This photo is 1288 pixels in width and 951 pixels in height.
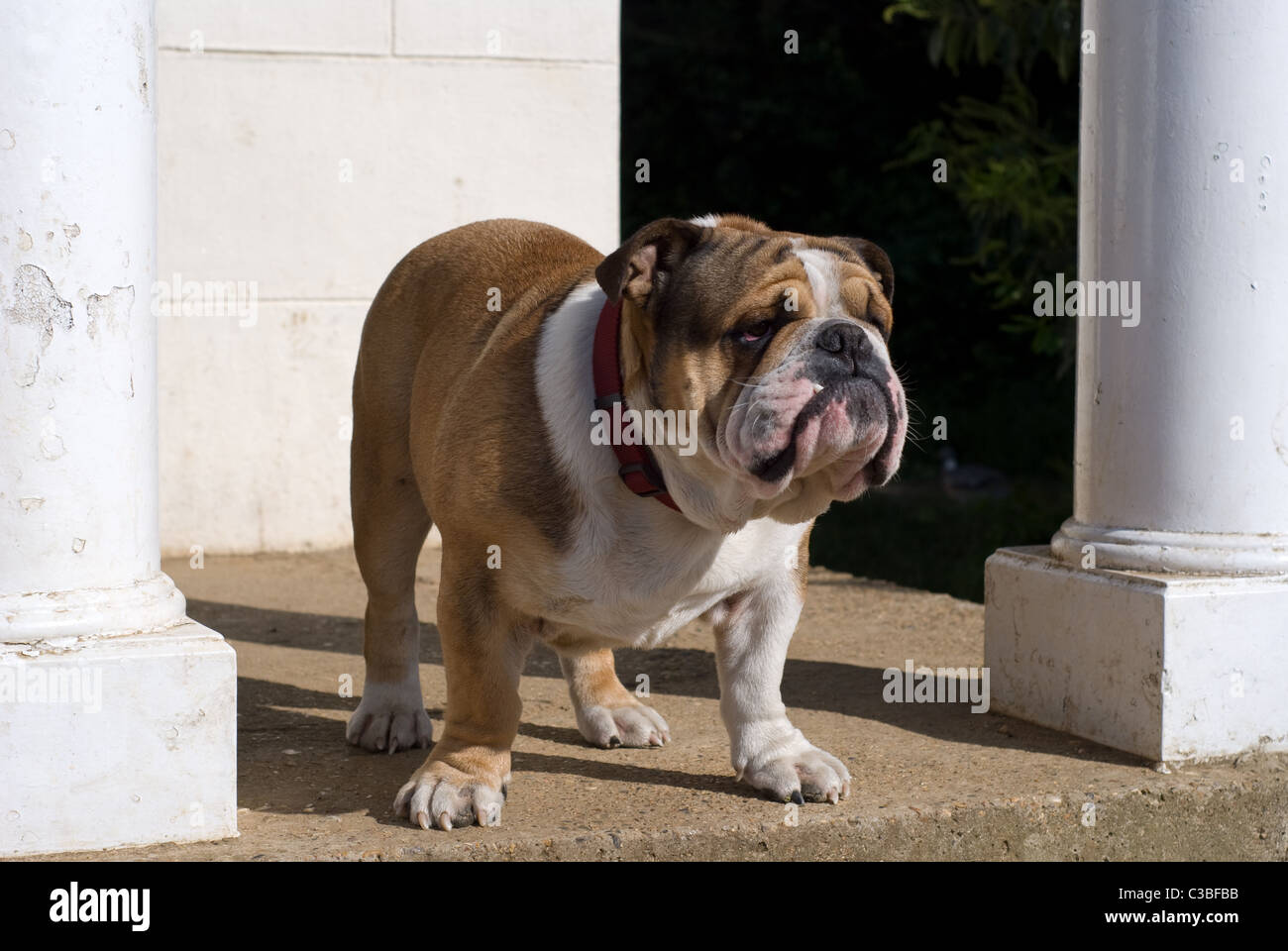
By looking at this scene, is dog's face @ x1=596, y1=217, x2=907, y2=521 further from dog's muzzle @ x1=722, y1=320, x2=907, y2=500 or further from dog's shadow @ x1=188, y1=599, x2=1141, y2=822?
dog's shadow @ x1=188, y1=599, x2=1141, y2=822

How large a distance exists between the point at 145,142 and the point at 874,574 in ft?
20.2

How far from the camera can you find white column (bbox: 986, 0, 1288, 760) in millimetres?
3826

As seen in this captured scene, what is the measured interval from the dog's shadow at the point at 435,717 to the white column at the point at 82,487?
419 mm

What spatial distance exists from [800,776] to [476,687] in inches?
31.4

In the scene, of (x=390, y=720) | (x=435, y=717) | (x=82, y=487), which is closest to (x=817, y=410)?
(x=82, y=487)

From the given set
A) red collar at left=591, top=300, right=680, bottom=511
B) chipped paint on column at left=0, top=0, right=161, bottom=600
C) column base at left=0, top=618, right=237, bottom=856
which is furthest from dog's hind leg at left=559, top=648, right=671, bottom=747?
chipped paint on column at left=0, top=0, right=161, bottom=600

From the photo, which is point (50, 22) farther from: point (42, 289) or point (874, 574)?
point (874, 574)

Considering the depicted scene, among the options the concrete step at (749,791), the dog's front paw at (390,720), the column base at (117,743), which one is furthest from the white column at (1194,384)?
the column base at (117,743)

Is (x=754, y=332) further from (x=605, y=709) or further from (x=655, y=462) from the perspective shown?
(x=605, y=709)

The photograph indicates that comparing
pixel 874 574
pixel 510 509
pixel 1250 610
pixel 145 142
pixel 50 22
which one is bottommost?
pixel 874 574

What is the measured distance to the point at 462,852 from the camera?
319 centimetres

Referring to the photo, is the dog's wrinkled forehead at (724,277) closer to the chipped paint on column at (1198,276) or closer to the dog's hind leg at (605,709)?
the chipped paint on column at (1198,276)

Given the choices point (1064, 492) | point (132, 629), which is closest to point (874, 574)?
point (1064, 492)

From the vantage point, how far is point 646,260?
3.32 m
